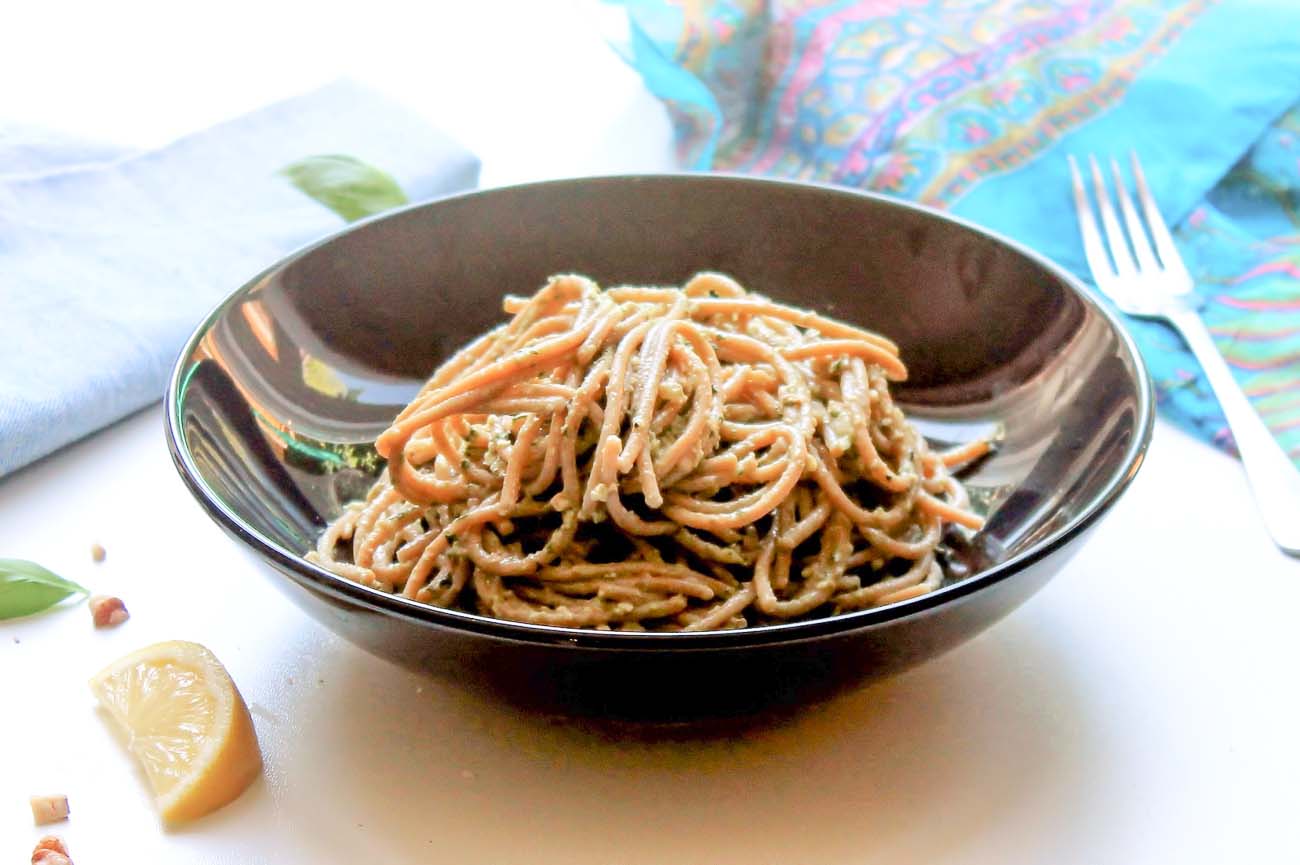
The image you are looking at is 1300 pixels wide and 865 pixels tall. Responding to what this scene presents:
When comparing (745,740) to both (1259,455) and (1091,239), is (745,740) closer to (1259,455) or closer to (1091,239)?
(1259,455)

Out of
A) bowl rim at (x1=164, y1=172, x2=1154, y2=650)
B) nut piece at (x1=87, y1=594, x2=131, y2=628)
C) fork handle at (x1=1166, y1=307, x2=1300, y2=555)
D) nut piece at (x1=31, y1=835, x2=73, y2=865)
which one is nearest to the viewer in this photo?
bowl rim at (x1=164, y1=172, x2=1154, y2=650)

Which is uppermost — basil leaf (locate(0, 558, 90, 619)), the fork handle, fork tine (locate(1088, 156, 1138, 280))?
fork tine (locate(1088, 156, 1138, 280))

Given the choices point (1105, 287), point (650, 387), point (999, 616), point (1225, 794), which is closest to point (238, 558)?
point (650, 387)

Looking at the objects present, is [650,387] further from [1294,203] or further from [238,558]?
[1294,203]

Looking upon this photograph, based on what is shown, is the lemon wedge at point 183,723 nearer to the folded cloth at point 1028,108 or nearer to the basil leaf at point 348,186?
the basil leaf at point 348,186

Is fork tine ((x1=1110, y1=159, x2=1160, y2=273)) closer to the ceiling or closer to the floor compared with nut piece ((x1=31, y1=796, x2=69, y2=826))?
closer to the ceiling

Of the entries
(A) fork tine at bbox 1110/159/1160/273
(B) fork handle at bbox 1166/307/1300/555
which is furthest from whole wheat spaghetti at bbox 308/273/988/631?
(A) fork tine at bbox 1110/159/1160/273

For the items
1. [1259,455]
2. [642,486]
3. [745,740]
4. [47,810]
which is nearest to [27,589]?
[47,810]

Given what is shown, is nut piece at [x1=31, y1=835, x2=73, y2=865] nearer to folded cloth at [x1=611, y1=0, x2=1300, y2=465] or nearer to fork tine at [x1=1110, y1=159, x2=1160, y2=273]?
folded cloth at [x1=611, y1=0, x2=1300, y2=465]
